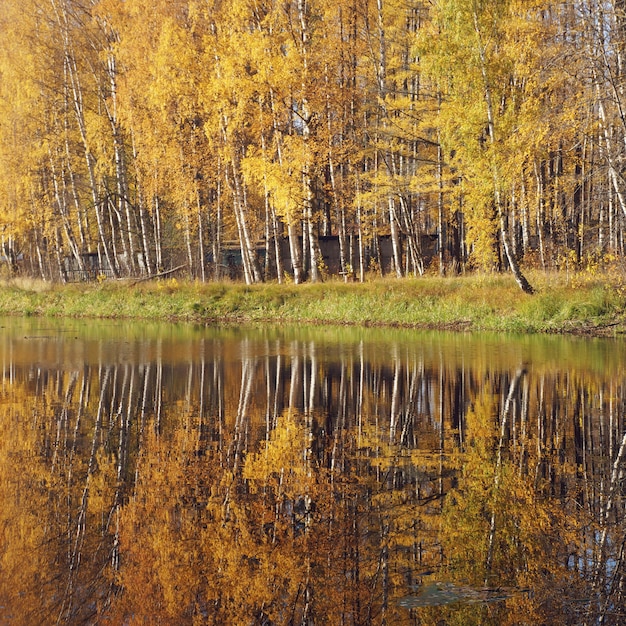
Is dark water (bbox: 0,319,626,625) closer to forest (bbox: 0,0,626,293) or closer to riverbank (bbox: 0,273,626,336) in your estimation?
riverbank (bbox: 0,273,626,336)

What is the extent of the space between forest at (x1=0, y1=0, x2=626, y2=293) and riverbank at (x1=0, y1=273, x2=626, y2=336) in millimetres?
1051

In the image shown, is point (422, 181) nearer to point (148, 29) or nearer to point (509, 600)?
point (148, 29)

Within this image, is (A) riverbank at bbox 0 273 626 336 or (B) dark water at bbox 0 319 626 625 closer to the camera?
(B) dark water at bbox 0 319 626 625

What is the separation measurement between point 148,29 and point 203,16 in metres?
2.29

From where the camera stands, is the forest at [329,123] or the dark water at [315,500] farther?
the forest at [329,123]

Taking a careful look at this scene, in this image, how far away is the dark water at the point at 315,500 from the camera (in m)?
5.11

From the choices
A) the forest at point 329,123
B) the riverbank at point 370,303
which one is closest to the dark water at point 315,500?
the riverbank at point 370,303

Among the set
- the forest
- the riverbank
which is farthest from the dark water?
the forest

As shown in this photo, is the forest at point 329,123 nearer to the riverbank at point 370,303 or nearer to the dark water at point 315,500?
the riverbank at point 370,303

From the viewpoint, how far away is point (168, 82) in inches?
1265

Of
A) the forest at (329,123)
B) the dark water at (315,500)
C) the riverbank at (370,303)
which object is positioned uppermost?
the forest at (329,123)

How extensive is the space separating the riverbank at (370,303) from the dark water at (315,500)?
9.60m

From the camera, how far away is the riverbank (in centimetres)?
2334

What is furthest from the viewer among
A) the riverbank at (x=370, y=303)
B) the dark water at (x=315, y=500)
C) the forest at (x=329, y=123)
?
the forest at (x=329, y=123)
